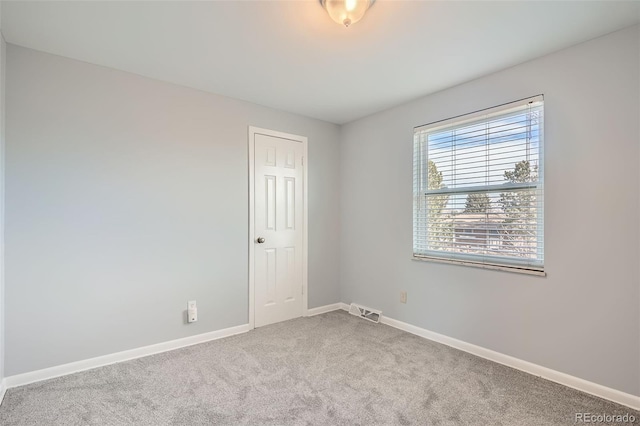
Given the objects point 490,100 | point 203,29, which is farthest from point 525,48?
point 203,29

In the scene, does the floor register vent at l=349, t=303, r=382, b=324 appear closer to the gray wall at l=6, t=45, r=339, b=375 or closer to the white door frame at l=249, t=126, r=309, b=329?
the white door frame at l=249, t=126, r=309, b=329

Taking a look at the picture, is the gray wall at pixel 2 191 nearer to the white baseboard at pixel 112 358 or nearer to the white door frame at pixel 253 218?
the white baseboard at pixel 112 358

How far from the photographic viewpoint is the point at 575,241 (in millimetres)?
2137

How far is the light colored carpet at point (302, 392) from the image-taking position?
1.82 m

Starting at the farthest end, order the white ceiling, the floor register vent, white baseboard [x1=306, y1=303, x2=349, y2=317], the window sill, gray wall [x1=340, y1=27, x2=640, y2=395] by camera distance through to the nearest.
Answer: white baseboard [x1=306, y1=303, x2=349, y2=317] < the floor register vent < the window sill < gray wall [x1=340, y1=27, x2=640, y2=395] < the white ceiling

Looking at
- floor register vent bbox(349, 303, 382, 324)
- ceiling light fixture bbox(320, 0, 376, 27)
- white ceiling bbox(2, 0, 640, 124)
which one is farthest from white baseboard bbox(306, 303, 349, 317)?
ceiling light fixture bbox(320, 0, 376, 27)

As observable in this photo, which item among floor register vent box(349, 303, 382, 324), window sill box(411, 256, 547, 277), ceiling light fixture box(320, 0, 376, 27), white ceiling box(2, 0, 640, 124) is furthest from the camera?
floor register vent box(349, 303, 382, 324)

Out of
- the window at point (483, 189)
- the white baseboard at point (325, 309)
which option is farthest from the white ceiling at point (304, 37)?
the white baseboard at point (325, 309)

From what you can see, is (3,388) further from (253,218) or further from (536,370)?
(536,370)

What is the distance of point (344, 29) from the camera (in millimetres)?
1965

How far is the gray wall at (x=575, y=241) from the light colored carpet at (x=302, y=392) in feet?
0.86

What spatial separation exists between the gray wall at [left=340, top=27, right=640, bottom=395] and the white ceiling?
21 cm

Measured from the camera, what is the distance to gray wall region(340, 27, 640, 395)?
194 cm

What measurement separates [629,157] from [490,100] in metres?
1.01
